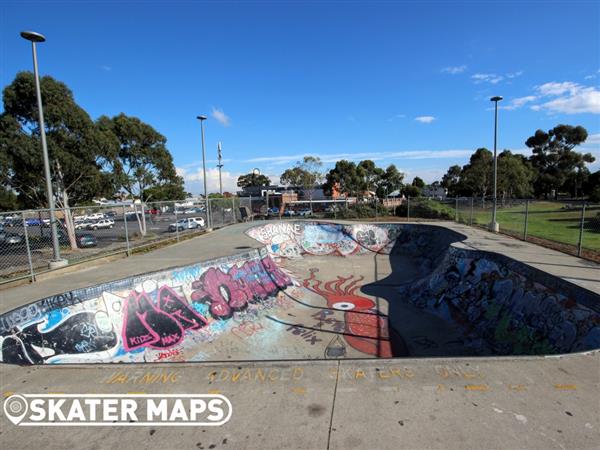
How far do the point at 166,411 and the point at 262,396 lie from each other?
0.99 m

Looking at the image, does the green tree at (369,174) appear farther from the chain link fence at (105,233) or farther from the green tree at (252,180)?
→ the green tree at (252,180)

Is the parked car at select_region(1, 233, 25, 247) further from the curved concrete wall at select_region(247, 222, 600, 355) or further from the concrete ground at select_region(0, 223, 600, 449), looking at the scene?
the curved concrete wall at select_region(247, 222, 600, 355)

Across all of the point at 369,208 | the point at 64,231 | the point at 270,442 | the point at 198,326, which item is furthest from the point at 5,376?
the point at 369,208

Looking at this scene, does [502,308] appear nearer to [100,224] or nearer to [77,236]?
[100,224]

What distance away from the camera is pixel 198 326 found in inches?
303

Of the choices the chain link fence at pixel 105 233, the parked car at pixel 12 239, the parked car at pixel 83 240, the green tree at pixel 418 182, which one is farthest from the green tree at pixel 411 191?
the parked car at pixel 12 239

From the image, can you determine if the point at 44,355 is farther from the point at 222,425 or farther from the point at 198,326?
the point at 222,425

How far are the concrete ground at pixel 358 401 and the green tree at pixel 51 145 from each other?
15.6 meters

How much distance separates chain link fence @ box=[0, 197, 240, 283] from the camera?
7.95m

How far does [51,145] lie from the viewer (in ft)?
52.5

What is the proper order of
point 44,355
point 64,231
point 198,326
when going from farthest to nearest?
point 64,231 → point 198,326 → point 44,355

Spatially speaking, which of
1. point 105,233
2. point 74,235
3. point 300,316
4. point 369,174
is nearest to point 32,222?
point 74,235

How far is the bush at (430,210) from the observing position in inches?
973

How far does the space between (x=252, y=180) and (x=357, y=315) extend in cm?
12231
